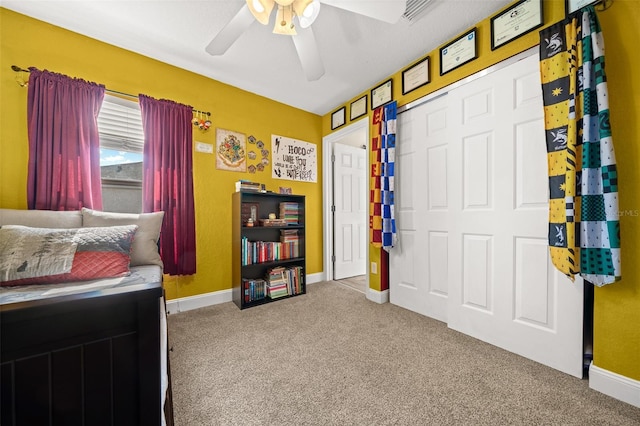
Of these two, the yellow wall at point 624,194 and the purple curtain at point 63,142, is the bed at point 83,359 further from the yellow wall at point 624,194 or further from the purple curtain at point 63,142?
the yellow wall at point 624,194

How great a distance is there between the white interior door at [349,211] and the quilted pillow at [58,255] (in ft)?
8.32

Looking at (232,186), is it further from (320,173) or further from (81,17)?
(81,17)

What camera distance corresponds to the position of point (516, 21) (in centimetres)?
160

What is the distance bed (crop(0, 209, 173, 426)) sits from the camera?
1.85 ft

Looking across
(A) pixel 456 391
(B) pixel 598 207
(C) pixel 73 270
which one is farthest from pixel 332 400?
(B) pixel 598 207

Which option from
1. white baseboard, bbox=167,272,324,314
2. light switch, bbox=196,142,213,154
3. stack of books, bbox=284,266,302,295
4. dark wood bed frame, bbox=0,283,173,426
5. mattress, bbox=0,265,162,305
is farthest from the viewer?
stack of books, bbox=284,266,302,295

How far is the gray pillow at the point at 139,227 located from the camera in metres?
1.64

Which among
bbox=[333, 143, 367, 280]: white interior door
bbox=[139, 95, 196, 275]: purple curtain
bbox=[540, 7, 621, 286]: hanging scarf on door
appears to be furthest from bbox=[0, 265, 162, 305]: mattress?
bbox=[333, 143, 367, 280]: white interior door

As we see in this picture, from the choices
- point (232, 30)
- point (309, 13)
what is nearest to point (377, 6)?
point (309, 13)

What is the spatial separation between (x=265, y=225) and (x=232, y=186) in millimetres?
580

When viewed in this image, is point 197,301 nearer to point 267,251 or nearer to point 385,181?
point 267,251

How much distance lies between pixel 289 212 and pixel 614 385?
9.00 ft

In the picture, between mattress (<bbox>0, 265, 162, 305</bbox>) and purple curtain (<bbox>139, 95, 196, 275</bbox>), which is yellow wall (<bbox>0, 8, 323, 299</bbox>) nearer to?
purple curtain (<bbox>139, 95, 196, 275</bbox>)

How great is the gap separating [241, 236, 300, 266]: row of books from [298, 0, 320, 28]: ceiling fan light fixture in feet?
6.36
